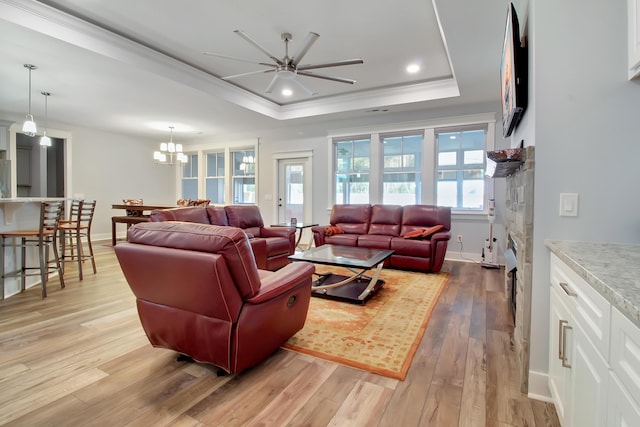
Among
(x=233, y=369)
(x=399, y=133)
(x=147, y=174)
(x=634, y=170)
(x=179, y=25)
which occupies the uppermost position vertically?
(x=179, y=25)

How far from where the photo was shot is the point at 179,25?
129 inches

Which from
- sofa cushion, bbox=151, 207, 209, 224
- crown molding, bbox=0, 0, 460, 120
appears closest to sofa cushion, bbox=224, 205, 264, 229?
sofa cushion, bbox=151, 207, 209, 224

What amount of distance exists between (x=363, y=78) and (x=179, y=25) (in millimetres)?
2582

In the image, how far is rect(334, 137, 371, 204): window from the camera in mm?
6332

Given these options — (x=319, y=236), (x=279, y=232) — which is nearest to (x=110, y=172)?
(x=279, y=232)

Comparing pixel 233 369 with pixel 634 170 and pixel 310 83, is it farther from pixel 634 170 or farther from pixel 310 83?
pixel 310 83

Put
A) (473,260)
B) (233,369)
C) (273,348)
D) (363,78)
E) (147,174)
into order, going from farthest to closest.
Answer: (147,174) → (473,260) → (363,78) → (273,348) → (233,369)

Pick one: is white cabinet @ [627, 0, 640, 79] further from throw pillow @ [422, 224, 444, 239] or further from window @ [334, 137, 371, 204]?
window @ [334, 137, 371, 204]

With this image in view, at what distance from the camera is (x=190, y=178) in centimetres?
873

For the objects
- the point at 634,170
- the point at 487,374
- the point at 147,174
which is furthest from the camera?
the point at 147,174

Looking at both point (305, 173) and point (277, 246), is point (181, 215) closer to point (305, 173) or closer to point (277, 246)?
point (277, 246)

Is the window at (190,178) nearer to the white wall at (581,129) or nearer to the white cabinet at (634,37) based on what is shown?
the white wall at (581,129)

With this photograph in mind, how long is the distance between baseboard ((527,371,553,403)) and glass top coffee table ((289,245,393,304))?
1499 mm

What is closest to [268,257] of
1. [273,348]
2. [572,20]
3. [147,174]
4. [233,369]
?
[273,348]
